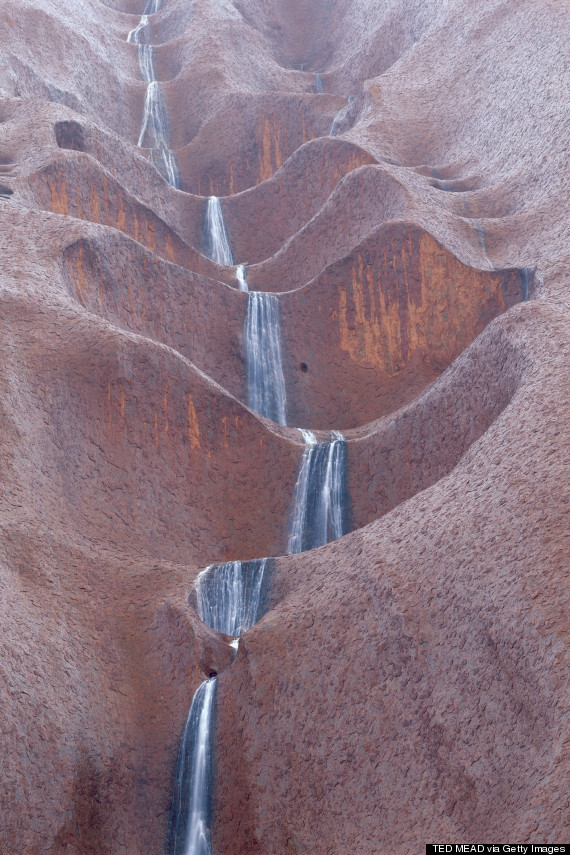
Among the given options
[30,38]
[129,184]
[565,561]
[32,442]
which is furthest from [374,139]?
[565,561]

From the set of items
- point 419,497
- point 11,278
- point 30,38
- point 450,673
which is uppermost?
point 30,38

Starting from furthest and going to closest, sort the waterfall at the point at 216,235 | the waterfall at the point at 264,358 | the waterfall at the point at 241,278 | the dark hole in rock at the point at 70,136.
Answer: the waterfall at the point at 216,235 < the waterfall at the point at 241,278 < the dark hole in rock at the point at 70,136 < the waterfall at the point at 264,358

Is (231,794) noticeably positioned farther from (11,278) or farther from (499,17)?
(499,17)

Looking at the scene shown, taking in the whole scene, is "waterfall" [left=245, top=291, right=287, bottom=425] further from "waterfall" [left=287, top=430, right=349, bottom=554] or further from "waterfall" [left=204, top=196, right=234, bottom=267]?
"waterfall" [left=204, top=196, right=234, bottom=267]

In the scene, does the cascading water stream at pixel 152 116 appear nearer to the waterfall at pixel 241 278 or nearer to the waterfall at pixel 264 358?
the waterfall at pixel 241 278

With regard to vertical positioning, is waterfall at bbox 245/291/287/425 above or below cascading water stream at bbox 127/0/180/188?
below

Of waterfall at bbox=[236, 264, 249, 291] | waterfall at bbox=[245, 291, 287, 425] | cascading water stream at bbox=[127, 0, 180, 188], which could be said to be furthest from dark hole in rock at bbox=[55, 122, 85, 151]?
cascading water stream at bbox=[127, 0, 180, 188]

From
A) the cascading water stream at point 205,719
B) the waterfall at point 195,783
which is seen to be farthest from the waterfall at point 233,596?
the waterfall at point 195,783
